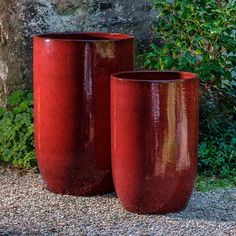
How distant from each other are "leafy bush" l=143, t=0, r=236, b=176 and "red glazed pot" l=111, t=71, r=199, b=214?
3.48ft

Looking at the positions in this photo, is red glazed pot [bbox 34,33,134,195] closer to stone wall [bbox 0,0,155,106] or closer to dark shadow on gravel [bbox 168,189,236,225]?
dark shadow on gravel [bbox 168,189,236,225]

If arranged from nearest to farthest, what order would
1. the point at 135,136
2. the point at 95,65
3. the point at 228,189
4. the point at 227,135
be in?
1. the point at 135,136
2. the point at 95,65
3. the point at 228,189
4. the point at 227,135

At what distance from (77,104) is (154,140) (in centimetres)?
59

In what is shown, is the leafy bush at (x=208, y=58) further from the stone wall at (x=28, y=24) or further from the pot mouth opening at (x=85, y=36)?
the pot mouth opening at (x=85, y=36)

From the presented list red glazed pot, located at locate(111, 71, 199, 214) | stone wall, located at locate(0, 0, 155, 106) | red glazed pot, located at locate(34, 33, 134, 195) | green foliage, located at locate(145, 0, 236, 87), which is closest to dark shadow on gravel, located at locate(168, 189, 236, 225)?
red glazed pot, located at locate(111, 71, 199, 214)

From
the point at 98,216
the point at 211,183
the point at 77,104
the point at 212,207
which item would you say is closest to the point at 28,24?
the point at 77,104

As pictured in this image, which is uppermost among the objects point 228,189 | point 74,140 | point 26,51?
point 26,51

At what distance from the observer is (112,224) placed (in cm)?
423

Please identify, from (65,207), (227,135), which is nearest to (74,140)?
(65,207)

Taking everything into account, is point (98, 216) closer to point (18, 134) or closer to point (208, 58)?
point (18, 134)

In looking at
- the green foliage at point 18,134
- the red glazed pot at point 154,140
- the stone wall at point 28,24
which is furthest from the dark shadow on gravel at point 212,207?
the stone wall at point 28,24

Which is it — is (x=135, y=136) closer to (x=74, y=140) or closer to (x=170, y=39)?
(x=74, y=140)

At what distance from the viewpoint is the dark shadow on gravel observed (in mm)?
4383

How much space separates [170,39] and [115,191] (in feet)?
5.17
